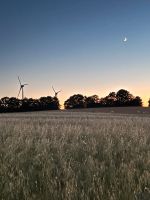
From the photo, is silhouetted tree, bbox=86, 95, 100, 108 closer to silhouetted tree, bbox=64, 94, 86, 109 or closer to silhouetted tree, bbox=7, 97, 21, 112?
silhouetted tree, bbox=64, 94, 86, 109

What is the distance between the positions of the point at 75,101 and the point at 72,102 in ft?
5.06

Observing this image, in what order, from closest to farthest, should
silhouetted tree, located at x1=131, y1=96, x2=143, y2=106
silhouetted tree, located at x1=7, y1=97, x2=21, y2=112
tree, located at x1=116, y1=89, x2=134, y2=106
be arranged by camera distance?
silhouetted tree, located at x1=7, y1=97, x2=21, y2=112, silhouetted tree, located at x1=131, y1=96, x2=143, y2=106, tree, located at x1=116, y1=89, x2=134, y2=106

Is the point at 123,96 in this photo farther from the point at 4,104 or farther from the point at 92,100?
the point at 4,104

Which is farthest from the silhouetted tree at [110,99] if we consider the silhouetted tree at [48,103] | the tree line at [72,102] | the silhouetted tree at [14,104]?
the silhouetted tree at [14,104]

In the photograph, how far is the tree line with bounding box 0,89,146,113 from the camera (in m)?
129

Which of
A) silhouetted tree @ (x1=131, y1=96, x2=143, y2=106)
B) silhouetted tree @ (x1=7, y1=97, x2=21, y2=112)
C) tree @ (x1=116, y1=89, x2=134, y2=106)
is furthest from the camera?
tree @ (x1=116, y1=89, x2=134, y2=106)

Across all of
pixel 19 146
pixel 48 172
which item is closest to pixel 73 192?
pixel 48 172

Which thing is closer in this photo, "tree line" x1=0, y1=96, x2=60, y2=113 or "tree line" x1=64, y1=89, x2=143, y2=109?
"tree line" x1=0, y1=96, x2=60, y2=113

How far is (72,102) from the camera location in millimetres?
146625

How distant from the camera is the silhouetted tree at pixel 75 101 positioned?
14500 cm

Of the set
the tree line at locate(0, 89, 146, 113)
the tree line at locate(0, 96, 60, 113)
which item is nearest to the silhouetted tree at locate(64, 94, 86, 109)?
the tree line at locate(0, 89, 146, 113)

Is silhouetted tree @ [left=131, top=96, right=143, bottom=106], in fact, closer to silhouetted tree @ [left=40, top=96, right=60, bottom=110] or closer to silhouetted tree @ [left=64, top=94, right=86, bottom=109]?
silhouetted tree @ [left=64, top=94, right=86, bottom=109]

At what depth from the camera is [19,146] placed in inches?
424

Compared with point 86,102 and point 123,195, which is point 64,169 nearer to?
point 123,195
